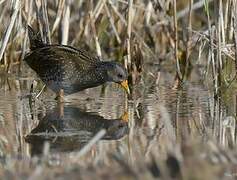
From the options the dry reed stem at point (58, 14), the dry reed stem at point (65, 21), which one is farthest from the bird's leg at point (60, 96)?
the dry reed stem at point (65, 21)

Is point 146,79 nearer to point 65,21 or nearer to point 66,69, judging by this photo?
point 65,21

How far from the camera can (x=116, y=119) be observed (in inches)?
282

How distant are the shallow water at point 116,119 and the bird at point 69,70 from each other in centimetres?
17

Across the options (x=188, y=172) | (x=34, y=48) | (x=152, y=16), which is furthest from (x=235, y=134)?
(x=152, y=16)

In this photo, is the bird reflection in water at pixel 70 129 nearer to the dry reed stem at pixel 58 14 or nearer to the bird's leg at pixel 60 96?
the bird's leg at pixel 60 96

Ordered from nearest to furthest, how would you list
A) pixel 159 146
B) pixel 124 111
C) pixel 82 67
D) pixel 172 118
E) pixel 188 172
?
pixel 188 172, pixel 159 146, pixel 172 118, pixel 124 111, pixel 82 67

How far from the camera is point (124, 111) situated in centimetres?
764

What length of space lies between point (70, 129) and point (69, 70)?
73.7 inches

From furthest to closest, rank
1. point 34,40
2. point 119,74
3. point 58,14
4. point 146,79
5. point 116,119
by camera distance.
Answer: point 146,79 < point 58,14 < point 34,40 < point 119,74 < point 116,119

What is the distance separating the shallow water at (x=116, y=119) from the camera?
5.77 meters

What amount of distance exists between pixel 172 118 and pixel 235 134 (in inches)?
38.7

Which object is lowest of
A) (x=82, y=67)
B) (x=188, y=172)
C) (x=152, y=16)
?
(x=188, y=172)

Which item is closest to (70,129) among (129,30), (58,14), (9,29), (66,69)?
(66,69)

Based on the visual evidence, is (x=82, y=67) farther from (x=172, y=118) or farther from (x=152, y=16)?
(x=152, y=16)
